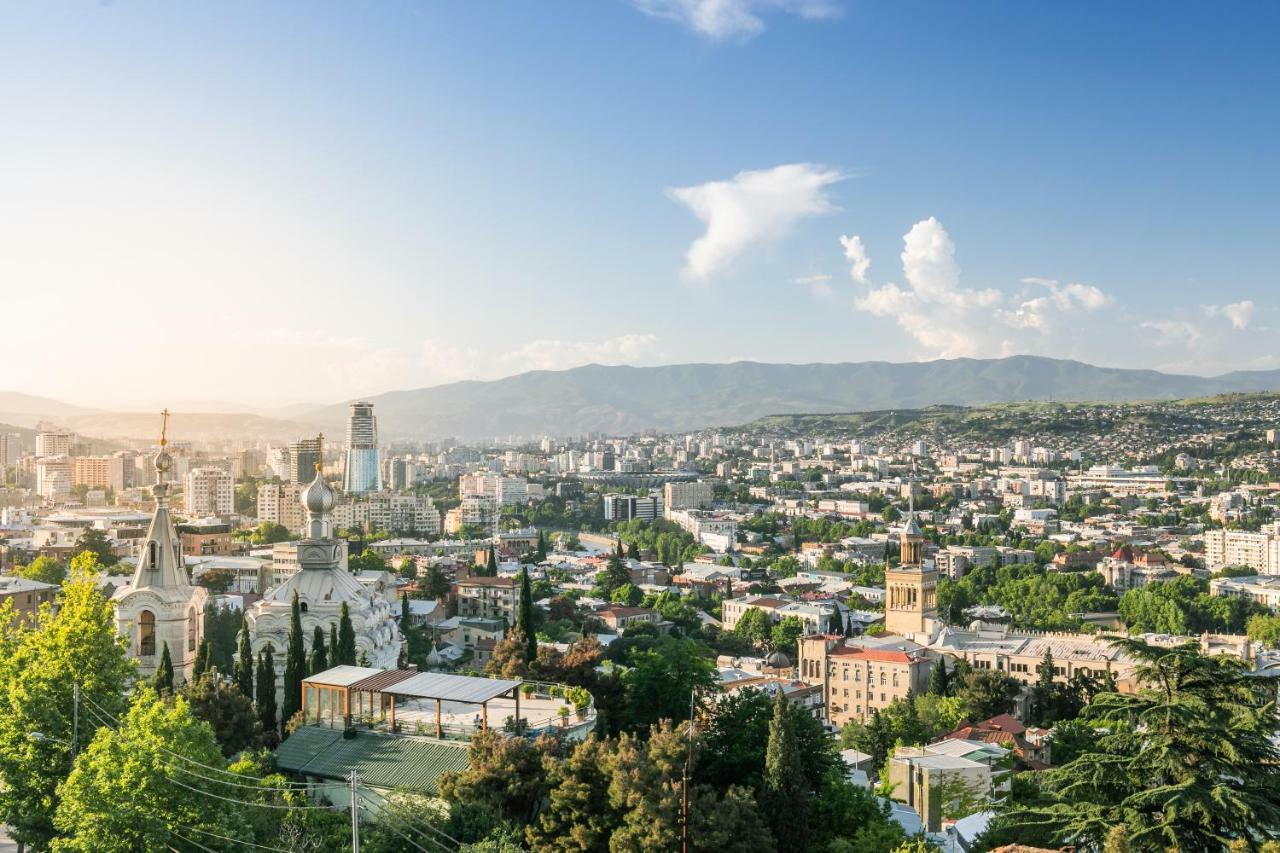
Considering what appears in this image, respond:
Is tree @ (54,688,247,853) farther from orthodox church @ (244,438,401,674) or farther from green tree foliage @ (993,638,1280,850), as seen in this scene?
orthodox church @ (244,438,401,674)

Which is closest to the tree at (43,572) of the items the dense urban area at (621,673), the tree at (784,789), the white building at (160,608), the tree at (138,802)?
the dense urban area at (621,673)

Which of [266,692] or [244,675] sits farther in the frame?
[244,675]

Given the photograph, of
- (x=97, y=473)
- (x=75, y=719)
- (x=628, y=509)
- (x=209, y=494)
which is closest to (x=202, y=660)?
(x=75, y=719)

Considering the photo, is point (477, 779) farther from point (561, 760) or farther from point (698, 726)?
Result: point (698, 726)

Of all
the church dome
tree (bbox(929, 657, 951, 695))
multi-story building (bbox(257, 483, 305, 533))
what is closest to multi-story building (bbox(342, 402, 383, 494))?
multi-story building (bbox(257, 483, 305, 533))

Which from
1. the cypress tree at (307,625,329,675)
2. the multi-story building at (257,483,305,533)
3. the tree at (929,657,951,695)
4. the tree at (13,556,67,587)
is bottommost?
the tree at (929,657,951,695)

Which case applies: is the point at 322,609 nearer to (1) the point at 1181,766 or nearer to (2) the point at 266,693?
(2) the point at 266,693

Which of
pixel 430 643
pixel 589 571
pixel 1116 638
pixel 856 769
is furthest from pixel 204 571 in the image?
pixel 1116 638
